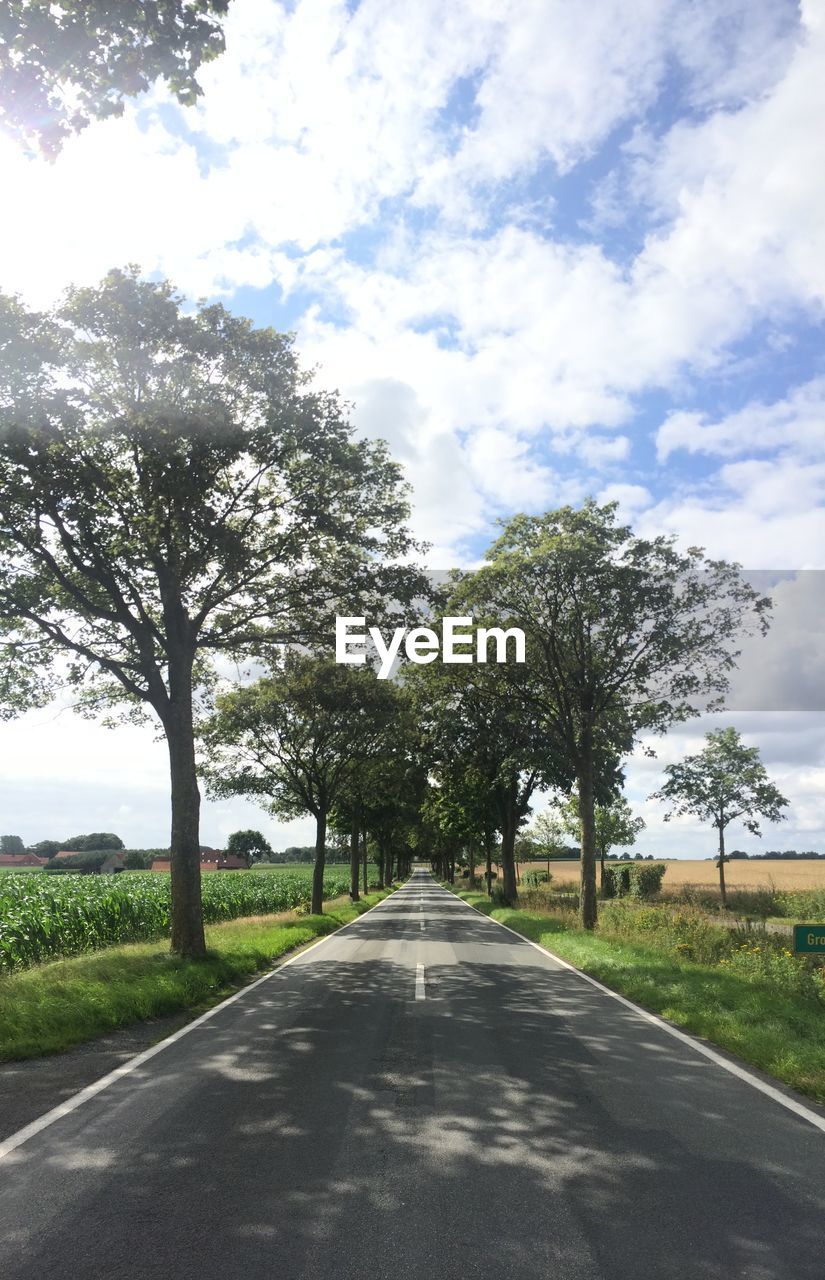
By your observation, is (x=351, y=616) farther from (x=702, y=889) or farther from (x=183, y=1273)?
(x=702, y=889)

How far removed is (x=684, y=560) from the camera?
21.4 m

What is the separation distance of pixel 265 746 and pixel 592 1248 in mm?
27507

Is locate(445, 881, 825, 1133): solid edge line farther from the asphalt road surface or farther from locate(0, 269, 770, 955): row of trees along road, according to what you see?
locate(0, 269, 770, 955): row of trees along road

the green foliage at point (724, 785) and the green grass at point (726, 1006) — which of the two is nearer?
the green grass at point (726, 1006)

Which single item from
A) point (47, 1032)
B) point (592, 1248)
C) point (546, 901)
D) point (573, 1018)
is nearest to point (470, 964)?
point (573, 1018)

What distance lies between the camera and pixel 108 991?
1107cm

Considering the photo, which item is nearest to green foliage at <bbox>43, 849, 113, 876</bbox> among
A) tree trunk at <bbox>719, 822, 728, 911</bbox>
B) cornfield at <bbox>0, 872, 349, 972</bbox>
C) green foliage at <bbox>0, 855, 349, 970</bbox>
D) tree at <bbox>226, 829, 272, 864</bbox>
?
tree at <bbox>226, 829, 272, 864</bbox>

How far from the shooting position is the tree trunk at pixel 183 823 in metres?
15.7

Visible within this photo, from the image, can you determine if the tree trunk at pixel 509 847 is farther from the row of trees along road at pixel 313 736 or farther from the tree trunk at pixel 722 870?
the tree trunk at pixel 722 870

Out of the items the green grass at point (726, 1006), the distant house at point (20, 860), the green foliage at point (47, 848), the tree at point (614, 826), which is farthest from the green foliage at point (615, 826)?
the green foliage at point (47, 848)

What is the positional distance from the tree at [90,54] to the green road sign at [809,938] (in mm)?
11370

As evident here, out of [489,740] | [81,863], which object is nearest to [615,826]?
[489,740]

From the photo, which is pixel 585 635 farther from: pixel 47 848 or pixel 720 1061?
pixel 47 848

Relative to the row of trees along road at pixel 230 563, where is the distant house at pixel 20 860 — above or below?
below
